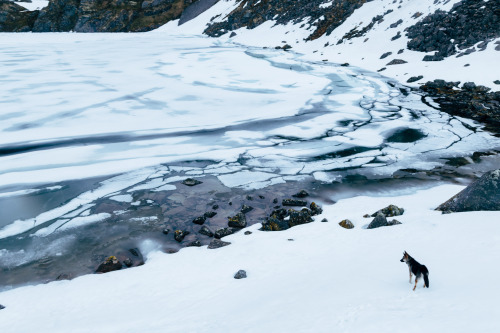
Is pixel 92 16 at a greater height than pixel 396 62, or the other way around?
pixel 92 16

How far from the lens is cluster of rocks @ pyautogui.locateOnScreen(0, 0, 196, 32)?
228 ft

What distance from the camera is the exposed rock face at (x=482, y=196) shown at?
5520 mm

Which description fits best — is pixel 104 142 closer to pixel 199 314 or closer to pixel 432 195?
pixel 199 314

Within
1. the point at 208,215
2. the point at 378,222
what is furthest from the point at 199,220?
the point at 378,222

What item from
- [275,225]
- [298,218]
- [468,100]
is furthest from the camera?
[468,100]

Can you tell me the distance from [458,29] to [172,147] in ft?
68.8

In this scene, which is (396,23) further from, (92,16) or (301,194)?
(92,16)

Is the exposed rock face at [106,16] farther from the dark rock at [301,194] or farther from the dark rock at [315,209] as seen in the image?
the dark rock at [315,209]

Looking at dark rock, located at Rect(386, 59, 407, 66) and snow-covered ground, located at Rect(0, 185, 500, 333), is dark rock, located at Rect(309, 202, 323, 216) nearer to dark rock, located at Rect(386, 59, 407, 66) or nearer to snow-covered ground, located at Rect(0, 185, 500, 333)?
snow-covered ground, located at Rect(0, 185, 500, 333)

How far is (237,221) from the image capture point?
6.65 meters

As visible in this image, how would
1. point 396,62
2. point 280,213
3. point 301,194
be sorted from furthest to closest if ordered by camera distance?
point 396,62 < point 301,194 < point 280,213

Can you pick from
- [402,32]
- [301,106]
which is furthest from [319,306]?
[402,32]

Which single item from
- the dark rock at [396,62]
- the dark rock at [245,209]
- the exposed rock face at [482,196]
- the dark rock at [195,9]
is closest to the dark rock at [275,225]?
the dark rock at [245,209]

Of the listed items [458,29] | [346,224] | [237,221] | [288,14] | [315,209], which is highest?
[288,14]
